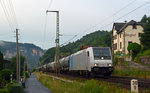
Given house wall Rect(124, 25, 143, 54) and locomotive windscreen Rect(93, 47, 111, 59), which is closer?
locomotive windscreen Rect(93, 47, 111, 59)

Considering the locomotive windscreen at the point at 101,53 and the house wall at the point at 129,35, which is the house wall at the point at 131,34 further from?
the locomotive windscreen at the point at 101,53

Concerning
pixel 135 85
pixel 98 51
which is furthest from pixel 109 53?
pixel 135 85

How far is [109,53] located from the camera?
26.7 meters

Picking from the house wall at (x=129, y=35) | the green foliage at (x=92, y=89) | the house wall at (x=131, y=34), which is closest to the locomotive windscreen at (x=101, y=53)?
the green foliage at (x=92, y=89)

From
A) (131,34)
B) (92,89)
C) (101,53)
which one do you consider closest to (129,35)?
(131,34)

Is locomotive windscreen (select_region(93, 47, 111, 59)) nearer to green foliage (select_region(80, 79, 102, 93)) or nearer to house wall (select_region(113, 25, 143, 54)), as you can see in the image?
green foliage (select_region(80, 79, 102, 93))

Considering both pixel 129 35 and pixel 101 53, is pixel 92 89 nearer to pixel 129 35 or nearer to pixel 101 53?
pixel 101 53

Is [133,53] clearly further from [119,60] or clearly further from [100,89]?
[100,89]

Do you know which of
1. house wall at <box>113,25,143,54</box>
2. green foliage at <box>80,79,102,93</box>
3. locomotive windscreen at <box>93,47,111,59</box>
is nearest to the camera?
green foliage at <box>80,79,102,93</box>

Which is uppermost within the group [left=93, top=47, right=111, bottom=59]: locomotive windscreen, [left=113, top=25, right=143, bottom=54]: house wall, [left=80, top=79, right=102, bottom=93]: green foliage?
[left=113, top=25, right=143, bottom=54]: house wall

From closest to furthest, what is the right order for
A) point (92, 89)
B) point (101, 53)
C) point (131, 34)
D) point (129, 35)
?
point (92, 89) < point (101, 53) < point (129, 35) < point (131, 34)

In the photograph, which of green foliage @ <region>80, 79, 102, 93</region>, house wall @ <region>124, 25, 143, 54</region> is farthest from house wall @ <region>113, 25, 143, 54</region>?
green foliage @ <region>80, 79, 102, 93</region>

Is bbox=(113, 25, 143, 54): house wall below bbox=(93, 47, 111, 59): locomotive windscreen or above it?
above

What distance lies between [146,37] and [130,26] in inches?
571
